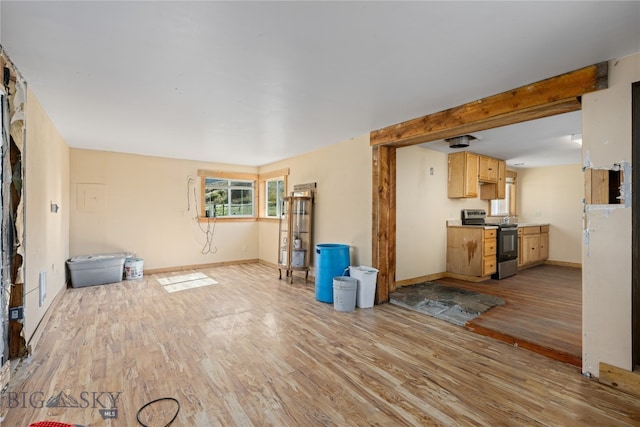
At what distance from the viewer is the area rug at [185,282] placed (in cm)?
475

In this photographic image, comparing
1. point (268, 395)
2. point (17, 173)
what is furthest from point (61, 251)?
point (268, 395)

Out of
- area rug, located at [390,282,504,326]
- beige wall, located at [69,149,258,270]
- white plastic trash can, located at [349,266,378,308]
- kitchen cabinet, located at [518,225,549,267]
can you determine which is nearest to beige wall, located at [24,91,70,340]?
beige wall, located at [69,149,258,270]

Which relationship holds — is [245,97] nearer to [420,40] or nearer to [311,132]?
[311,132]

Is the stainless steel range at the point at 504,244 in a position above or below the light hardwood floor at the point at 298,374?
above

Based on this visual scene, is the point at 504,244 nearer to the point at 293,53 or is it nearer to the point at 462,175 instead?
the point at 462,175

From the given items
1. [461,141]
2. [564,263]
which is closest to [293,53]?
[461,141]

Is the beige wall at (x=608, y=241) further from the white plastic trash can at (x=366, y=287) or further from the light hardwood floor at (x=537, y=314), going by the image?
the white plastic trash can at (x=366, y=287)

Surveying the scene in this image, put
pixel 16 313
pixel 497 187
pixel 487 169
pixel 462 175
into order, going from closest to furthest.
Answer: pixel 16 313 < pixel 462 175 < pixel 487 169 < pixel 497 187

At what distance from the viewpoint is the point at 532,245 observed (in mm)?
6195

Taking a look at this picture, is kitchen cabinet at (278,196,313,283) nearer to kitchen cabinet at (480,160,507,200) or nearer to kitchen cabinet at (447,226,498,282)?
kitchen cabinet at (447,226,498,282)

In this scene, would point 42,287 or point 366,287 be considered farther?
point 366,287

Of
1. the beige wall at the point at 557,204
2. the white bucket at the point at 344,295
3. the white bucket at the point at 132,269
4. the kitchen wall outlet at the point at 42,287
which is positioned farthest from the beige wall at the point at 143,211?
the beige wall at the point at 557,204

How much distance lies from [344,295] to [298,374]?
151 cm

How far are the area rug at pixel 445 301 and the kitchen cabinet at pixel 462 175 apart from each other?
5.72 ft
